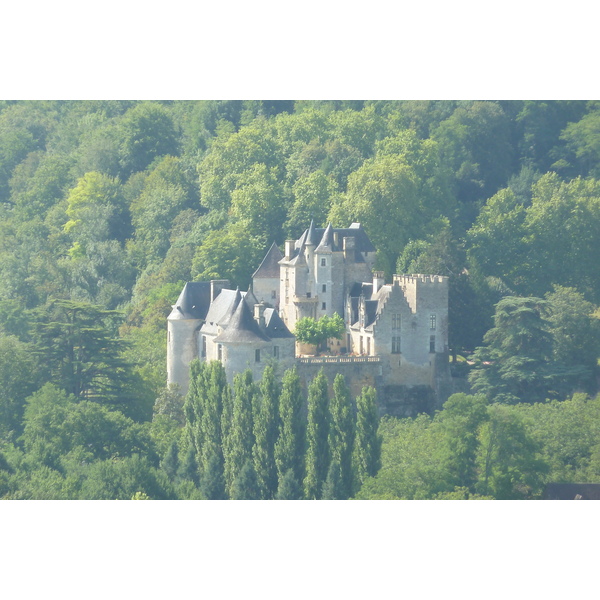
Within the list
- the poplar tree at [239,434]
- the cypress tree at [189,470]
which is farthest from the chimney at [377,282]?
the cypress tree at [189,470]

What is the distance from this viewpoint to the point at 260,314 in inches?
3164

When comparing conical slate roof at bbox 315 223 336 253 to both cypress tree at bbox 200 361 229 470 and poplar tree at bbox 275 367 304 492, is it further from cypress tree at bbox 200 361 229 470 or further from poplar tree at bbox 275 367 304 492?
poplar tree at bbox 275 367 304 492

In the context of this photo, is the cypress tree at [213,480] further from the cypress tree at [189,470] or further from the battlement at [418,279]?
the battlement at [418,279]

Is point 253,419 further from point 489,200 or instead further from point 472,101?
point 472,101

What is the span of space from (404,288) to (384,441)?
8.33 meters

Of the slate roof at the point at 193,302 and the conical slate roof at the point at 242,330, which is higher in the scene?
the slate roof at the point at 193,302

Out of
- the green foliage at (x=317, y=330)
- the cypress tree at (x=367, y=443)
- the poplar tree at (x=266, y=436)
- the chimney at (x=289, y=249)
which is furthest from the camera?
the chimney at (x=289, y=249)

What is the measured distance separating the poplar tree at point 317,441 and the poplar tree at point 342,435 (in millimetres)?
315

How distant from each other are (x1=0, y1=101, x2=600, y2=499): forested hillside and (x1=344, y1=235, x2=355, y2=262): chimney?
4.12m

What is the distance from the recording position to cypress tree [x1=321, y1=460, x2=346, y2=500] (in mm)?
72438

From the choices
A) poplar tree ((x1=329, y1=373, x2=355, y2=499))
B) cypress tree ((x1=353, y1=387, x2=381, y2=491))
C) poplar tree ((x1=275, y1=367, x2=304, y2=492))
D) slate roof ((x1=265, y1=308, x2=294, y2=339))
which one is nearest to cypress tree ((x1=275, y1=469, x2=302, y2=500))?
poplar tree ((x1=275, y1=367, x2=304, y2=492))

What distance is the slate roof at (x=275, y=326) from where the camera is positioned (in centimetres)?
8000

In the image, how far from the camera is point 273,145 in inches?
4323

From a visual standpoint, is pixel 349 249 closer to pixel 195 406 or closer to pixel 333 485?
pixel 195 406
